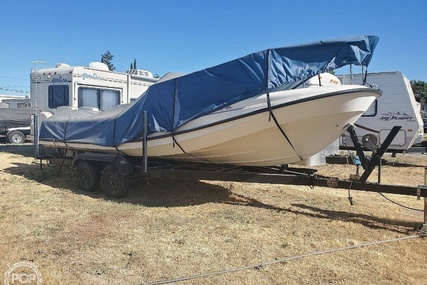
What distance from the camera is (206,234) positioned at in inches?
190

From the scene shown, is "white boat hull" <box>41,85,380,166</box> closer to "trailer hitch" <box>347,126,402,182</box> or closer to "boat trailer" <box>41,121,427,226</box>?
"boat trailer" <box>41,121,427,226</box>

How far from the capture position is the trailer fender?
6664 millimetres

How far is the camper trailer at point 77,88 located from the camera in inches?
453

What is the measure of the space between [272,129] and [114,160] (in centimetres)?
311

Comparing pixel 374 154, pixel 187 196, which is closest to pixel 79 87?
A: pixel 187 196

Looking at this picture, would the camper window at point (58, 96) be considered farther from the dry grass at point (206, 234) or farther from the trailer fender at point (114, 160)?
the trailer fender at point (114, 160)

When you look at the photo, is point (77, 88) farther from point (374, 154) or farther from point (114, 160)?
point (374, 154)

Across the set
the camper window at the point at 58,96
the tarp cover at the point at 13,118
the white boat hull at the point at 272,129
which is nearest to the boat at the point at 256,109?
the white boat hull at the point at 272,129

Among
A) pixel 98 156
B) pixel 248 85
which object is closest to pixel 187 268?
pixel 248 85

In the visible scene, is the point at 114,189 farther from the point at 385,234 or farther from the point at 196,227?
the point at 385,234

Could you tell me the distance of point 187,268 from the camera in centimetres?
379

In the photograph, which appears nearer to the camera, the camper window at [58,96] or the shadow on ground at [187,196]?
the shadow on ground at [187,196]

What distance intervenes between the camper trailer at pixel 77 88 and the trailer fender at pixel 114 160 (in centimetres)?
450

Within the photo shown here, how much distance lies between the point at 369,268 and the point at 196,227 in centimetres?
227
